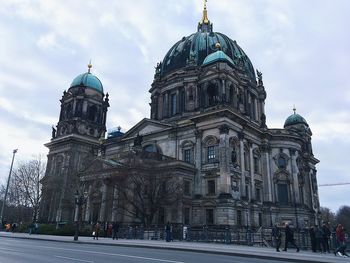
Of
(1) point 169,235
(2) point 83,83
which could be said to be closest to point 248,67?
(2) point 83,83

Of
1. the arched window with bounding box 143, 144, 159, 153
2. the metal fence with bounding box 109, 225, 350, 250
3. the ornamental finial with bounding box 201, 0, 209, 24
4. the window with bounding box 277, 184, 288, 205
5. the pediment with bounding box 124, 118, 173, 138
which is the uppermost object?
the ornamental finial with bounding box 201, 0, 209, 24

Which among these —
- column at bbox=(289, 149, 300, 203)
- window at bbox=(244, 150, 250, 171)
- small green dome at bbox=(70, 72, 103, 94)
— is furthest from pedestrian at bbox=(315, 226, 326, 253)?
small green dome at bbox=(70, 72, 103, 94)

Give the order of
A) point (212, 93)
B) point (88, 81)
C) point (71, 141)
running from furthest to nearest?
point (88, 81) < point (71, 141) < point (212, 93)

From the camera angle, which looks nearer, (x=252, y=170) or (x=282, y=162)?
(x=252, y=170)

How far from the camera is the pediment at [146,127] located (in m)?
46.9

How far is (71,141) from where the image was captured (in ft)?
181

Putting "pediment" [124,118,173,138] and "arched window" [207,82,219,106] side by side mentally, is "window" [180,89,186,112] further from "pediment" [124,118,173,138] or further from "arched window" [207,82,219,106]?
"pediment" [124,118,173,138]

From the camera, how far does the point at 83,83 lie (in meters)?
60.3

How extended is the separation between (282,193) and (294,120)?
22766mm

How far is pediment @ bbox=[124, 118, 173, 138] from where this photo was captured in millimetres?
46928

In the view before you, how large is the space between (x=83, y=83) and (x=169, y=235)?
42.7 m

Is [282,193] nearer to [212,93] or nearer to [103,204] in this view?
[212,93]

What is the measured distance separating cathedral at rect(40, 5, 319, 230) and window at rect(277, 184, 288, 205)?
0.47 feet

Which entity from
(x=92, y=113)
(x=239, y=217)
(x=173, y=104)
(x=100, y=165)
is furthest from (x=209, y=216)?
(x=92, y=113)
